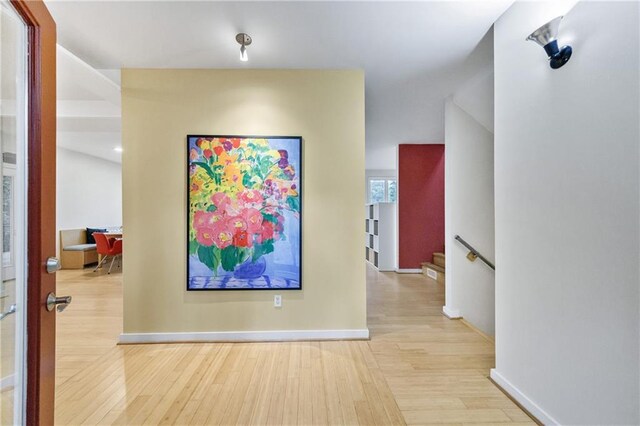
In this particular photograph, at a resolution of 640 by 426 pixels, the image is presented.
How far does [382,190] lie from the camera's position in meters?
8.59

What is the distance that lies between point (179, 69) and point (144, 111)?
1.60ft

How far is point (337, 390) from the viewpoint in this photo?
1.78 m

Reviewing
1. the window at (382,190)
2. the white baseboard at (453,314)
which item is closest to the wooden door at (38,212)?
the white baseboard at (453,314)

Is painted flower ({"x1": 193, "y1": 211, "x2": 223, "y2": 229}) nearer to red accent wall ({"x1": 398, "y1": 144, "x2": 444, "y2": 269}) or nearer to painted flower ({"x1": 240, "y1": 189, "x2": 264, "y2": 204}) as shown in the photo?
painted flower ({"x1": 240, "y1": 189, "x2": 264, "y2": 204})

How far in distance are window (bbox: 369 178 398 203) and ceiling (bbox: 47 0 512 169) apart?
5784mm

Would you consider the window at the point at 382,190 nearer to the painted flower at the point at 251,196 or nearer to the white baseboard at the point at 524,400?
the painted flower at the point at 251,196

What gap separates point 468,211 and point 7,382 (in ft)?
11.6

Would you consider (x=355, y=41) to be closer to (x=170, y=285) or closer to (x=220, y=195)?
(x=220, y=195)

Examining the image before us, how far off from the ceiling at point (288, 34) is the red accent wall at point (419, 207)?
2.60m

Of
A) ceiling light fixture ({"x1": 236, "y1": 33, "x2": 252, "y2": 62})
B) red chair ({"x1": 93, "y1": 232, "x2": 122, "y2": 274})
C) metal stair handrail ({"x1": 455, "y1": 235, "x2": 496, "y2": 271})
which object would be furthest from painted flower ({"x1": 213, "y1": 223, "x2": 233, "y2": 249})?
red chair ({"x1": 93, "y1": 232, "x2": 122, "y2": 274})

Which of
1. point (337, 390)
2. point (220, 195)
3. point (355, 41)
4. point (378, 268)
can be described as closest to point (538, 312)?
point (337, 390)

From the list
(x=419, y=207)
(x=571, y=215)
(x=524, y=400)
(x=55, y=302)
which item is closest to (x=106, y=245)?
(x=55, y=302)

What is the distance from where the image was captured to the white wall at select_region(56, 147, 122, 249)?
5.90m

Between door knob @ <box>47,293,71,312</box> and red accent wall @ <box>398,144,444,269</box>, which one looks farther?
red accent wall @ <box>398,144,444,269</box>
